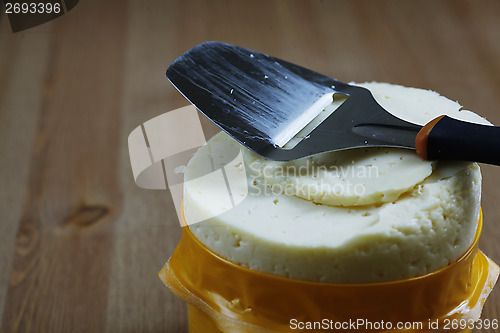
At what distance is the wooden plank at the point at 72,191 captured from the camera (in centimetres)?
89

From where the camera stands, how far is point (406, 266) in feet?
1.97

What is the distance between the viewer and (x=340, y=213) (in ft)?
2.03

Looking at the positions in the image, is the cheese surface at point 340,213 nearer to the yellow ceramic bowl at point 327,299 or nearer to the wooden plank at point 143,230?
the yellow ceramic bowl at point 327,299

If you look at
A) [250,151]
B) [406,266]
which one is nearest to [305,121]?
[250,151]

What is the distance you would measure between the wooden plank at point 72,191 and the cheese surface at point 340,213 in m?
0.31

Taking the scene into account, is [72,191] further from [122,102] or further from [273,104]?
A: [273,104]

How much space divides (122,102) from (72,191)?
0.96 ft

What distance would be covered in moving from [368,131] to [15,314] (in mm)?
545

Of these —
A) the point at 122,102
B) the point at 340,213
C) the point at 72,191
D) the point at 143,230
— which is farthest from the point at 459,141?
the point at 122,102

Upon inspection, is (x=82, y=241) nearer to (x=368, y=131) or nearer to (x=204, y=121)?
(x=204, y=121)

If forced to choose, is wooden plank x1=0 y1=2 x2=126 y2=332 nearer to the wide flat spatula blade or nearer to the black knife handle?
the wide flat spatula blade

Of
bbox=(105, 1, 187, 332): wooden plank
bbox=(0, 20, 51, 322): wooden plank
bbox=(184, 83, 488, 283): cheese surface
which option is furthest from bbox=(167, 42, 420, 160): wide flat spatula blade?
bbox=(0, 20, 51, 322): wooden plank

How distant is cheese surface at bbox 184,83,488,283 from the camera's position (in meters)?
0.59

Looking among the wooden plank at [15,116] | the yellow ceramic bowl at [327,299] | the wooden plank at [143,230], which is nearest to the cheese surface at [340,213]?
the yellow ceramic bowl at [327,299]
